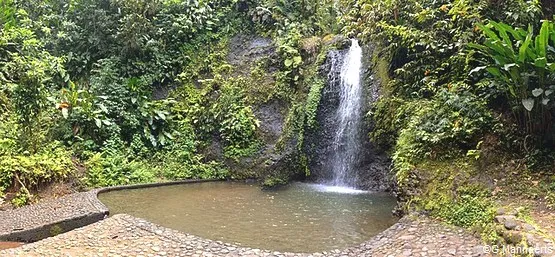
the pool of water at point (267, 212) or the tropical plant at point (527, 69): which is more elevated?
the tropical plant at point (527, 69)

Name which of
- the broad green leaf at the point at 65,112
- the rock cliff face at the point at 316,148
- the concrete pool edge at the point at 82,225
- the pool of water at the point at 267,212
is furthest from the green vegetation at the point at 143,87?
the concrete pool edge at the point at 82,225

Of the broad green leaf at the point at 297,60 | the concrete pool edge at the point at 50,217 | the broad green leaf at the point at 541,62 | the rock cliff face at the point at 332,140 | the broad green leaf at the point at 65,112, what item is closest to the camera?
the broad green leaf at the point at 541,62

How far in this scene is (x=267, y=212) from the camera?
695 cm

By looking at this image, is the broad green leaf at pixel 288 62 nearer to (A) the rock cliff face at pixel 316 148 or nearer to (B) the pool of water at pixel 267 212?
(A) the rock cliff face at pixel 316 148

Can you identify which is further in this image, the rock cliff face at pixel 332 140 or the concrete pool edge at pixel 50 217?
the rock cliff face at pixel 332 140

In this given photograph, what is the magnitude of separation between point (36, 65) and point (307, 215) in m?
6.21

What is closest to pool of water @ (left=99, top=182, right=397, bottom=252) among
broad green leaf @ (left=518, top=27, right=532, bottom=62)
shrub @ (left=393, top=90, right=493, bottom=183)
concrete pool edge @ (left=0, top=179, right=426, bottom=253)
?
concrete pool edge @ (left=0, top=179, right=426, bottom=253)

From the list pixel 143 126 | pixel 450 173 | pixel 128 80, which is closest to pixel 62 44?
pixel 128 80

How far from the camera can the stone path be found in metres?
4.58

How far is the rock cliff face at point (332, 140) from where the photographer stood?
29.7 ft

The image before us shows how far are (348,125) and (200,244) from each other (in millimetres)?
5710

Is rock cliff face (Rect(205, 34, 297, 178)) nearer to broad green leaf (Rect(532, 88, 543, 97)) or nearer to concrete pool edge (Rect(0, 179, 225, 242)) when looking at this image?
concrete pool edge (Rect(0, 179, 225, 242))

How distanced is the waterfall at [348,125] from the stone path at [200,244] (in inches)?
162

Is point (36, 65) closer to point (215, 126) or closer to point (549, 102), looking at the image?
point (215, 126)
